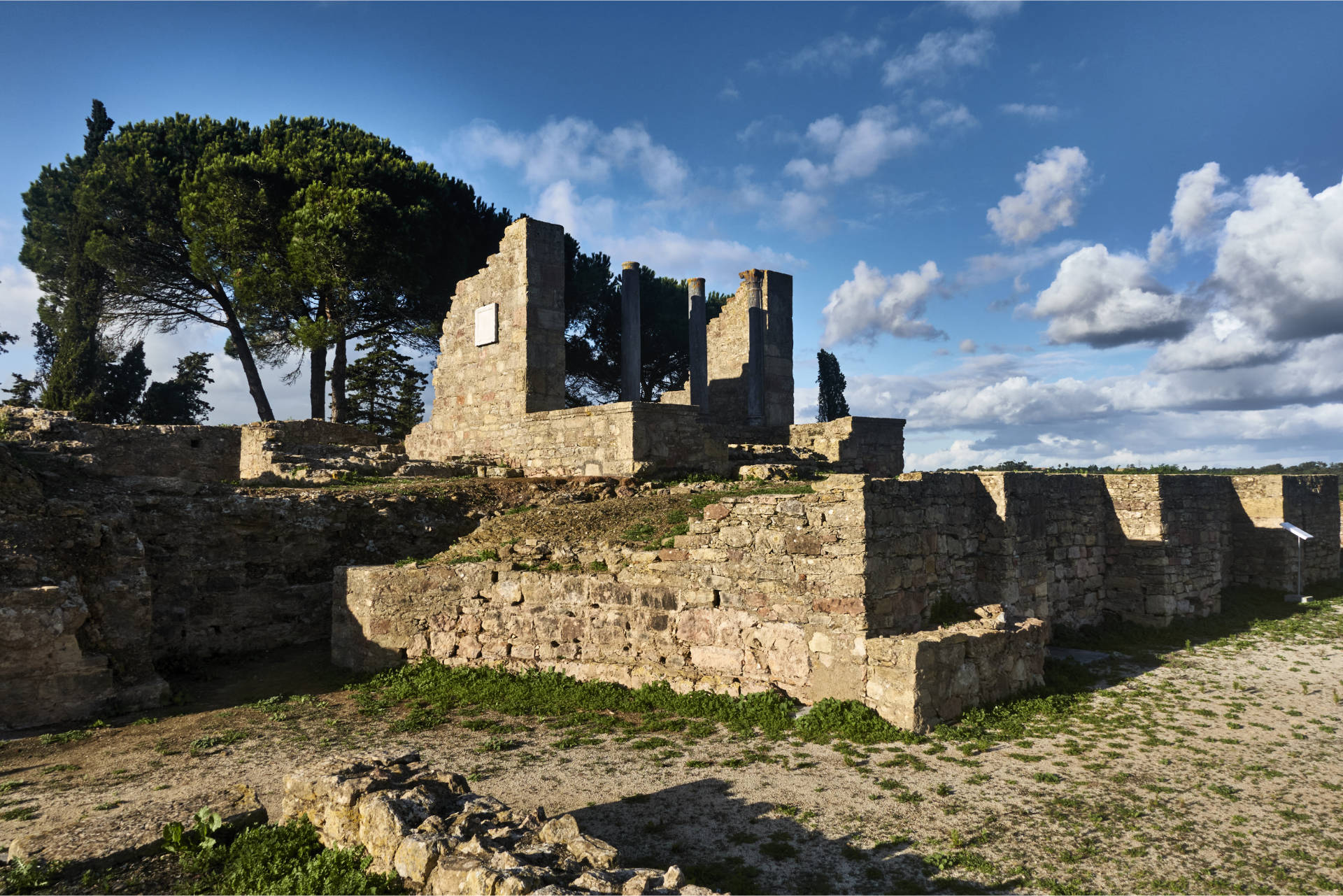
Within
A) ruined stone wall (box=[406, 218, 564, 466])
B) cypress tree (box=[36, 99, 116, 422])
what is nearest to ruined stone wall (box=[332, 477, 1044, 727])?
ruined stone wall (box=[406, 218, 564, 466])

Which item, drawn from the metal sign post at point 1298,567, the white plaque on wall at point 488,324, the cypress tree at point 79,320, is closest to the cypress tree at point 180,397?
the cypress tree at point 79,320

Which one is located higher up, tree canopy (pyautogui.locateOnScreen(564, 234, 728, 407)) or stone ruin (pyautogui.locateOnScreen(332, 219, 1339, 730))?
tree canopy (pyautogui.locateOnScreen(564, 234, 728, 407))

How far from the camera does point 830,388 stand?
35.4 m

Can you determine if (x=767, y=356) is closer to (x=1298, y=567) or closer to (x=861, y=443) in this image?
(x=861, y=443)

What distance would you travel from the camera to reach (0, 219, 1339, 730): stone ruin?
723 cm

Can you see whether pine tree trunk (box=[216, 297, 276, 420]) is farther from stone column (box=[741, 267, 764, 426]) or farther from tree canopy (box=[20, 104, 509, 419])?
stone column (box=[741, 267, 764, 426])

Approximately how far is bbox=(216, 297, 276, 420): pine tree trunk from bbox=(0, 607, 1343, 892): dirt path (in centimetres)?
2156

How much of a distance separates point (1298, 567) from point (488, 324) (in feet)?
56.8

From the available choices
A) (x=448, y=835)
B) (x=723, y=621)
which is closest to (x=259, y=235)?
(x=723, y=621)

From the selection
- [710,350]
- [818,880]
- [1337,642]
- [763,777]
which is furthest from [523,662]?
[710,350]

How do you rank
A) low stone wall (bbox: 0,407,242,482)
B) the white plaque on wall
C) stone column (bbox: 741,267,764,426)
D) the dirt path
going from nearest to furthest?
the dirt path
low stone wall (bbox: 0,407,242,482)
the white plaque on wall
stone column (bbox: 741,267,764,426)

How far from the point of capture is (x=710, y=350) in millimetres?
23609

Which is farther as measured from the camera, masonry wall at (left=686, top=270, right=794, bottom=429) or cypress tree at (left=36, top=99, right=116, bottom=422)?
cypress tree at (left=36, top=99, right=116, bottom=422)

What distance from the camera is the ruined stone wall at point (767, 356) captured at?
22.5 meters
